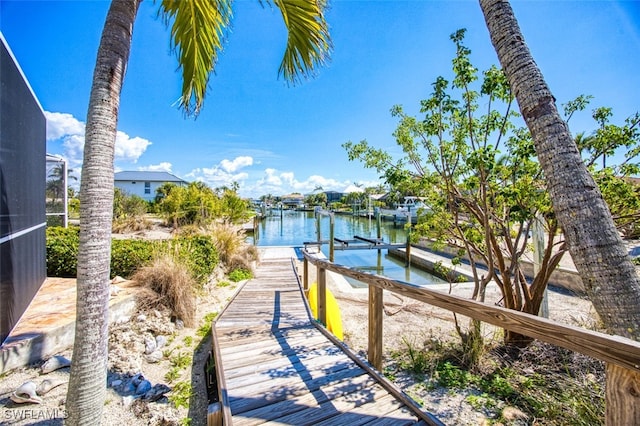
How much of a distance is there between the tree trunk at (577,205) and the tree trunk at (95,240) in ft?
8.42

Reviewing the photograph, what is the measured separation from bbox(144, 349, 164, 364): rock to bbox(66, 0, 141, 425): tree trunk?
5.75 ft

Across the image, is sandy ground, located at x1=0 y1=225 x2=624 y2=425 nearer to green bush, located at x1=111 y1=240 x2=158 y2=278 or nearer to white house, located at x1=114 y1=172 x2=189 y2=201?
green bush, located at x1=111 y1=240 x2=158 y2=278

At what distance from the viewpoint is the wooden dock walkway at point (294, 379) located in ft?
6.45

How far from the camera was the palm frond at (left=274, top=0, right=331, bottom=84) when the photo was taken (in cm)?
294

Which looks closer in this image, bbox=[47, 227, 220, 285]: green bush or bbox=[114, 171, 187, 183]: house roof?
bbox=[47, 227, 220, 285]: green bush

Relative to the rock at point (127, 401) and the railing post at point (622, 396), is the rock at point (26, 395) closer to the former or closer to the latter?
the rock at point (127, 401)

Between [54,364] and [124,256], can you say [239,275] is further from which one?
[54,364]

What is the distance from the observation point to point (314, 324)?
3.71 m

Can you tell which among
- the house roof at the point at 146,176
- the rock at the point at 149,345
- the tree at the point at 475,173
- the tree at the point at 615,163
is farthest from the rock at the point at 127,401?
the house roof at the point at 146,176

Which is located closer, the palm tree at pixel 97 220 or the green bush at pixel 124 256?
the palm tree at pixel 97 220

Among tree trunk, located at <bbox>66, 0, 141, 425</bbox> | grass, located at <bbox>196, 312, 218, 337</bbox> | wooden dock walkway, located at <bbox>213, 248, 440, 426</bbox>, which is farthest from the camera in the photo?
grass, located at <bbox>196, 312, 218, 337</bbox>

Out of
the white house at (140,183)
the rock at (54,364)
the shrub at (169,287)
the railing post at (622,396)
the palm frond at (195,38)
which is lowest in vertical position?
the rock at (54,364)

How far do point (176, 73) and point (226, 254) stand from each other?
17.9ft

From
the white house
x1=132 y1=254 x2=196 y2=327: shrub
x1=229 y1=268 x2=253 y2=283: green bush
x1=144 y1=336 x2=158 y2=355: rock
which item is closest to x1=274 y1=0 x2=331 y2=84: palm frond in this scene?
x1=132 y1=254 x2=196 y2=327: shrub
